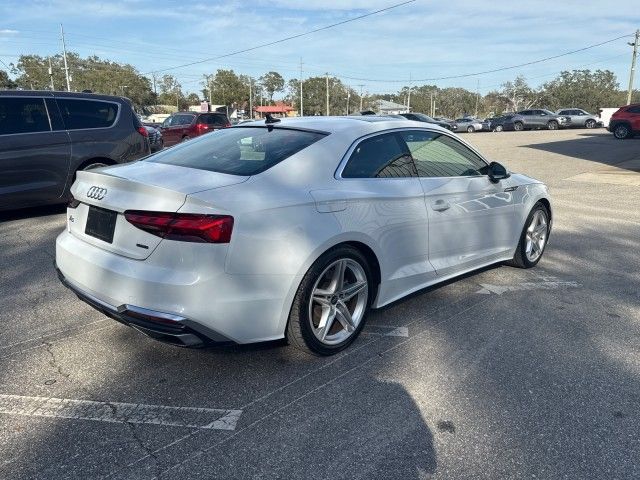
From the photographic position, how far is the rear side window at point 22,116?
6.99m

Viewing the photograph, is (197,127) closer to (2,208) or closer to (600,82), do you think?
(2,208)

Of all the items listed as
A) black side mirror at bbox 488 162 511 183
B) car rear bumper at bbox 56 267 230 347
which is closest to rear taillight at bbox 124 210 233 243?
car rear bumper at bbox 56 267 230 347

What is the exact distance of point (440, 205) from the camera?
408 cm

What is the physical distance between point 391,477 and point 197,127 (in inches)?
767

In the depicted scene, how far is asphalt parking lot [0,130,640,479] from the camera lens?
2.47 metres

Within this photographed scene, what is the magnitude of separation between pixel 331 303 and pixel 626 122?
1057 inches

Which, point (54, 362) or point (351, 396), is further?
point (54, 362)

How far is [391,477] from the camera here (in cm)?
236

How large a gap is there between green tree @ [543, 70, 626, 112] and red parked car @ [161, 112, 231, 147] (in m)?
84.0

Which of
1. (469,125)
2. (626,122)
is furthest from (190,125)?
(469,125)

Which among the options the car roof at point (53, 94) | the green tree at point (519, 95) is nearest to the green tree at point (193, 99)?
the green tree at point (519, 95)

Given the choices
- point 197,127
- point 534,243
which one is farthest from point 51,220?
point 197,127

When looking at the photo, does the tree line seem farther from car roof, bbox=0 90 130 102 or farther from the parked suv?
car roof, bbox=0 90 130 102

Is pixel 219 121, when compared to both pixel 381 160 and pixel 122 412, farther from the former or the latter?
pixel 122 412
